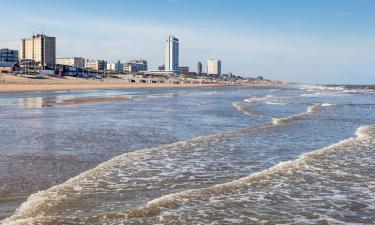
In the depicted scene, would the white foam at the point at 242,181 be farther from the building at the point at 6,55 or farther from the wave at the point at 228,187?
the building at the point at 6,55

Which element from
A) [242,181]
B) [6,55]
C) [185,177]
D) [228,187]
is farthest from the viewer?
[6,55]

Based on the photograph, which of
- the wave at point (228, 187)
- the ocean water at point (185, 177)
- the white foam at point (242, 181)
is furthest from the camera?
the white foam at point (242, 181)

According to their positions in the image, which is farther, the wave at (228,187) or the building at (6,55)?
the building at (6,55)

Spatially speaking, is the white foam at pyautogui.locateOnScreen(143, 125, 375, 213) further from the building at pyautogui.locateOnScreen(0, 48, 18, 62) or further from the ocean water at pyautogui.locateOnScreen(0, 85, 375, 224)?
the building at pyautogui.locateOnScreen(0, 48, 18, 62)

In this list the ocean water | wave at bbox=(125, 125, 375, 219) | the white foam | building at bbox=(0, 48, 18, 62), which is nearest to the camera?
the ocean water

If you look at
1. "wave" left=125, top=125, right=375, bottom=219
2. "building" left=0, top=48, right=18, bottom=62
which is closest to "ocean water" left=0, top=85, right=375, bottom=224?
"wave" left=125, top=125, right=375, bottom=219

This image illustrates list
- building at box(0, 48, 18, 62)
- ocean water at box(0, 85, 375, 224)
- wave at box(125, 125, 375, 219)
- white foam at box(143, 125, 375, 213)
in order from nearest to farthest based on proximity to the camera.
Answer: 1. ocean water at box(0, 85, 375, 224)
2. wave at box(125, 125, 375, 219)
3. white foam at box(143, 125, 375, 213)
4. building at box(0, 48, 18, 62)

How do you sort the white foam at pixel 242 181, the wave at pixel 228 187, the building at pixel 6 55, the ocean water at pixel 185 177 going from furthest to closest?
the building at pixel 6 55
the white foam at pixel 242 181
the wave at pixel 228 187
the ocean water at pixel 185 177

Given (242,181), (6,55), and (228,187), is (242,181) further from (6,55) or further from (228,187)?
(6,55)

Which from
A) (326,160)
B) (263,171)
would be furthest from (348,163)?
(263,171)

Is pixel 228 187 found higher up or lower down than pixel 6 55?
lower down

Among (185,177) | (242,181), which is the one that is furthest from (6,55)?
(242,181)

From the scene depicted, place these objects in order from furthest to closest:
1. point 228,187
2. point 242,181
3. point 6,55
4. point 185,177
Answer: point 6,55
point 185,177
point 242,181
point 228,187

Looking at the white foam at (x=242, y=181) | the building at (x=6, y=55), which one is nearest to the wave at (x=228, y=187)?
the white foam at (x=242, y=181)
